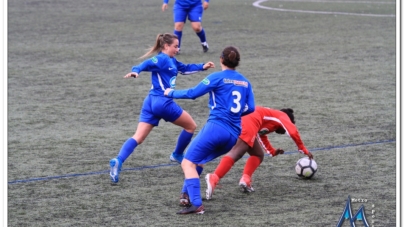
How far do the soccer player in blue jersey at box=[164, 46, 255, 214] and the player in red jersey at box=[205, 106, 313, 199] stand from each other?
0.49 metres

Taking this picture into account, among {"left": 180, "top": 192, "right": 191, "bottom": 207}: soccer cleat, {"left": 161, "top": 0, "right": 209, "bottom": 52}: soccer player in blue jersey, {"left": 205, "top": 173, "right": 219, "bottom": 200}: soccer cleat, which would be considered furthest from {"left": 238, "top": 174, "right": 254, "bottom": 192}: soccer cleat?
{"left": 161, "top": 0, "right": 209, "bottom": 52}: soccer player in blue jersey

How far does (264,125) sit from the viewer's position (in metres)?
8.48

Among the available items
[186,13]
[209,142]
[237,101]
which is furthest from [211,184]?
[186,13]

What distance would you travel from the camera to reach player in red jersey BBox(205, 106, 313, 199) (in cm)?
804

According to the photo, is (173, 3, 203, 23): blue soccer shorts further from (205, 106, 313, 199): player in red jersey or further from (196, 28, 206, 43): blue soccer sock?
(205, 106, 313, 199): player in red jersey

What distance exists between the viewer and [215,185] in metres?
7.88

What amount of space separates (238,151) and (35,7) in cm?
1854

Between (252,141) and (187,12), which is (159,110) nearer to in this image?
(252,141)

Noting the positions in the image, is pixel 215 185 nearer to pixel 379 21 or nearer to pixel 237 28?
pixel 237 28

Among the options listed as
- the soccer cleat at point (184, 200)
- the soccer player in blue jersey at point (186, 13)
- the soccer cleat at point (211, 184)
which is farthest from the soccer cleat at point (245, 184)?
the soccer player in blue jersey at point (186, 13)

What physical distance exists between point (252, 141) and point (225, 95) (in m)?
1.01

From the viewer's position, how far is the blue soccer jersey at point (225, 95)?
7309 millimetres

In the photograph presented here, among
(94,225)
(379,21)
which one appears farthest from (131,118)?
(379,21)

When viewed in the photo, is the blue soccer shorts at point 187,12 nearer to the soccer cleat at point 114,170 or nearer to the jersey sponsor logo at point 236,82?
the soccer cleat at point 114,170
